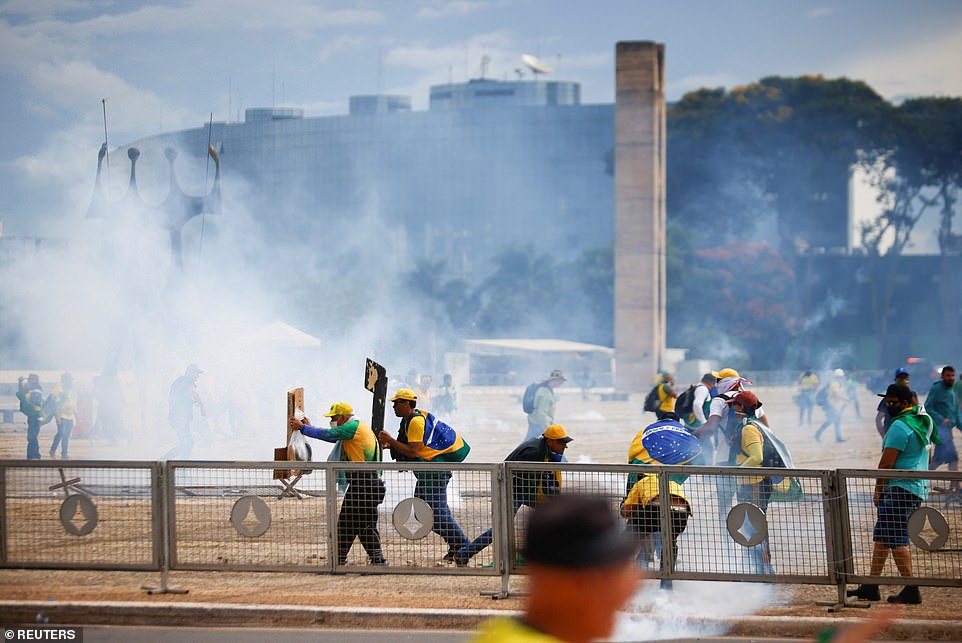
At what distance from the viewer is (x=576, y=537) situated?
5.73 ft

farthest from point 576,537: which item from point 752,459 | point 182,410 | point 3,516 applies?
point 182,410

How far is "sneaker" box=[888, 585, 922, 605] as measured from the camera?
6756 millimetres

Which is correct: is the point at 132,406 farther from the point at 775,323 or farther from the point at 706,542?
the point at 775,323

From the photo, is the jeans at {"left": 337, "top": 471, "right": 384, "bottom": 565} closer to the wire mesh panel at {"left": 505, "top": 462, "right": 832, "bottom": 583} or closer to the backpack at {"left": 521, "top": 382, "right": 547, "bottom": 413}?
the wire mesh panel at {"left": 505, "top": 462, "right": 832, "bottom": 583}

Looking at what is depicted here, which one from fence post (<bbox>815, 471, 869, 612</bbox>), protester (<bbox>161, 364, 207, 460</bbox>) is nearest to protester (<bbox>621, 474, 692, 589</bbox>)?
fence post (<bbox>815, 471, 869, 612</bbox>)

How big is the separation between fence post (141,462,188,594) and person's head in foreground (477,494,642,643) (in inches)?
226

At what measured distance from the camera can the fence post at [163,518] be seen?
717 centimetres

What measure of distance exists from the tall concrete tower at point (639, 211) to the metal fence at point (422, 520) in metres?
32.6

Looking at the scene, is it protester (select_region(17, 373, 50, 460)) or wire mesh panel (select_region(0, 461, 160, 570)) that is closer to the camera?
wire mesh panel (select_region(0, 461, 160, 570))

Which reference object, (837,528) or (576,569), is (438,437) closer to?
(837,528)

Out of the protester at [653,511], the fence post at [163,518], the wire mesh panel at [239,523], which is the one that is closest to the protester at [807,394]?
the protester at [653,511]

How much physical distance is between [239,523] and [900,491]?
4.08 meters

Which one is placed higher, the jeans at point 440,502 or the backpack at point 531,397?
the backpack at point 531,397

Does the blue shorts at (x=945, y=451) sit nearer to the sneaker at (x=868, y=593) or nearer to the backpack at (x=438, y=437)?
the sneaker at (x=868, y=593)
